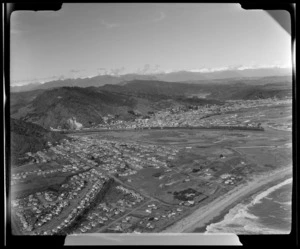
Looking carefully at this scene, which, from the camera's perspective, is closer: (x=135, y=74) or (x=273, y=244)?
(x=273, y=244)

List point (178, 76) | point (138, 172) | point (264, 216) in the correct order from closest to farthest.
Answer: point (264, 216)
point (138, 172)
point (178, 76)

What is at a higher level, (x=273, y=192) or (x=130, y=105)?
(x=130, y=105)

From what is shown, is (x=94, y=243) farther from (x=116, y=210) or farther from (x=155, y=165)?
(x=155, y=165)

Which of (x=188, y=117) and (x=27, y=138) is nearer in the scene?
(x=27, y=138)

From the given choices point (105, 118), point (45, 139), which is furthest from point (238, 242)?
point (45, 139)

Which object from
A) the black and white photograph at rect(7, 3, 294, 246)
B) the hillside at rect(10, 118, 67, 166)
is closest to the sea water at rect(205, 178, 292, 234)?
the black and white photograph at rect(7, 3, 294, 246)

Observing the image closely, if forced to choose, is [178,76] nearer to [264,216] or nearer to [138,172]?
[138,172]

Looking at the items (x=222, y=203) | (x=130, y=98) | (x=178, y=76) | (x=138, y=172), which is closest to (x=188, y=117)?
(x=178, y=76)
